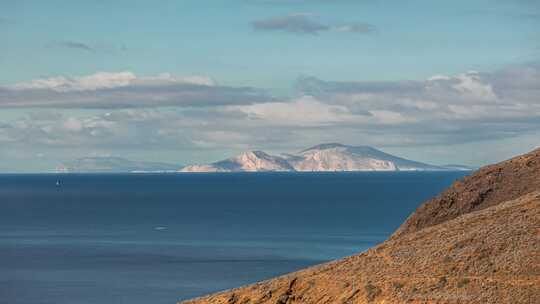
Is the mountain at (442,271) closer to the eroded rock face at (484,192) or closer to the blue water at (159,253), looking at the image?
the eroded rock face at (484,192)

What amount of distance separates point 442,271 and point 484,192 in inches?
1214

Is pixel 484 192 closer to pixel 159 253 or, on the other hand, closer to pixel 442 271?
pixel 442 271

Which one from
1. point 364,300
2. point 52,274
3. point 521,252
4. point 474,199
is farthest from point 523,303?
point 52,274

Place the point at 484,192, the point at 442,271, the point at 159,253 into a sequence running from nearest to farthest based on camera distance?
the point at 442,271 < the point at 484,192 < the point at 159,253

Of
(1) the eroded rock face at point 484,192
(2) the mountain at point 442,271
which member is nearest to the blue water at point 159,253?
(1) the eroded rock face at point 484,192

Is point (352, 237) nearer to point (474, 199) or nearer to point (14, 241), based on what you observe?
point (14, 241)

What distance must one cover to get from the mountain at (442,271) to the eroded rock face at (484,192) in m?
17.7

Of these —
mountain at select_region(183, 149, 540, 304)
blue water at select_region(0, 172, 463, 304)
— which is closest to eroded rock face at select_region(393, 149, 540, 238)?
mountain at select_region(183, 149, 540, 304)

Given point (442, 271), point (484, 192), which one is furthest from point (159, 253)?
point (442, 271)

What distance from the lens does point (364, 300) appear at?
4431 cm

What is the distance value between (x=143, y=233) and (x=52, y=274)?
58697mm

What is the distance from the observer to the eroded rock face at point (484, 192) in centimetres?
7219

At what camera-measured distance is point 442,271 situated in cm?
4481

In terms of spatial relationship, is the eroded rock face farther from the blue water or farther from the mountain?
the blue water
